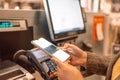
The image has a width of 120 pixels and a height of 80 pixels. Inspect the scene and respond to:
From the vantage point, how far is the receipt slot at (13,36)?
2.43 feet

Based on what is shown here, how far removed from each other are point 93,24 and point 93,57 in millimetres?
463

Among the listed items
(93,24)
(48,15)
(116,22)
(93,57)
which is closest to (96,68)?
(93,57)

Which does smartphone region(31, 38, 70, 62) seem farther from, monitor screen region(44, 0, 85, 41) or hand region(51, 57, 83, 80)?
monitor screen region(44, 0, 85, 41)

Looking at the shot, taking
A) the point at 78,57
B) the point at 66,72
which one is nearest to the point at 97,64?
the point at 78,57

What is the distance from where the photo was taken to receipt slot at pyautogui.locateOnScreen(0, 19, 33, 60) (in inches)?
29.2

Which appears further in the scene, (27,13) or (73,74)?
(27,13)

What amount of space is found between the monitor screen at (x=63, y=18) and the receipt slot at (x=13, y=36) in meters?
0.11

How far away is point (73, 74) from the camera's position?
61 centimetres

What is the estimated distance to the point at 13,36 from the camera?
2.83ft

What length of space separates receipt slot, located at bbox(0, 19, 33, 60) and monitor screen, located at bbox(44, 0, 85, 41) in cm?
11

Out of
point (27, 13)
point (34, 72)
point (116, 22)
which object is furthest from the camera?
point (116, 22)

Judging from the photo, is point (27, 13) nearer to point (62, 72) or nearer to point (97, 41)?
point (62, 72)

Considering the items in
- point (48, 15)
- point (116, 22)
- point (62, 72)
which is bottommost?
point (116, 22)

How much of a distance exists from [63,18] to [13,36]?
307 mm
